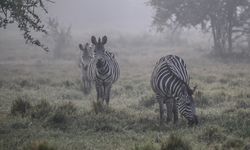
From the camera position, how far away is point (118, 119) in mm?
12227

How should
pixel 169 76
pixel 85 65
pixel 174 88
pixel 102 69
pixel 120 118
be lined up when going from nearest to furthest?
pixel 174 88, pixel 169 76, pixel 120 118, pixel 102 69, pixel 85 65

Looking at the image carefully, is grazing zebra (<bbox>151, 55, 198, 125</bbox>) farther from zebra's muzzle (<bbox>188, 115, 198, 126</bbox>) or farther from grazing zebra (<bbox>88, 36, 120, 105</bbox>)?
grazing zebra (<bbox>88, 36, 120, 105</bbox>)

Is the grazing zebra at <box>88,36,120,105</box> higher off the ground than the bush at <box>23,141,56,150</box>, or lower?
higher

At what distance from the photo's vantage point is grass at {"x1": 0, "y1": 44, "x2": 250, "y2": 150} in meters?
9.10

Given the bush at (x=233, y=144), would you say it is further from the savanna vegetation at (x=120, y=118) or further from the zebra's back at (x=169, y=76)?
the zebra's back at (x=169, y=76)

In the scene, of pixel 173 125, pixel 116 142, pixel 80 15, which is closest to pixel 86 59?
pixel 173 125

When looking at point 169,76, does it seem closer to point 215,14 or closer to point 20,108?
point 20,108

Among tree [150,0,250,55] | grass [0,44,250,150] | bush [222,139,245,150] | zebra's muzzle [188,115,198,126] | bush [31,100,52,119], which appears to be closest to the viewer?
bush [222,139,245,150]

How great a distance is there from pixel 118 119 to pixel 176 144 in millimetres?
3791

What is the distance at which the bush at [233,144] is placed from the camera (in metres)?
8.77

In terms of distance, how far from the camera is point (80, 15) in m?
104

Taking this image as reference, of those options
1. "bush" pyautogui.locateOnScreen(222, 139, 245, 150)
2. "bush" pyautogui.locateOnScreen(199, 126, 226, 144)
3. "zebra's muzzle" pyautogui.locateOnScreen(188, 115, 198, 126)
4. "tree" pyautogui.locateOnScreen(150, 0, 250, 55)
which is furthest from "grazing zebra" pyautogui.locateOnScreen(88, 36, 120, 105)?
Result: "tree" pyautogui.locateOnScreen(150, 0, 250, 55)

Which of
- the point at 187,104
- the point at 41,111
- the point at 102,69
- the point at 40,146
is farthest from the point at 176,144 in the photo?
the point at 102,69

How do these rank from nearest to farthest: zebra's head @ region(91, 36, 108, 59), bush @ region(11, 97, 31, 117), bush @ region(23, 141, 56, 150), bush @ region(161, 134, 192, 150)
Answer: bush @ region(23, 141, 56, 150) < bush @ region(161, 134, 192, 150) < bush @ region(11, 97, 31, 117) < zebra's head @ region(91, 36, 108, 59)
